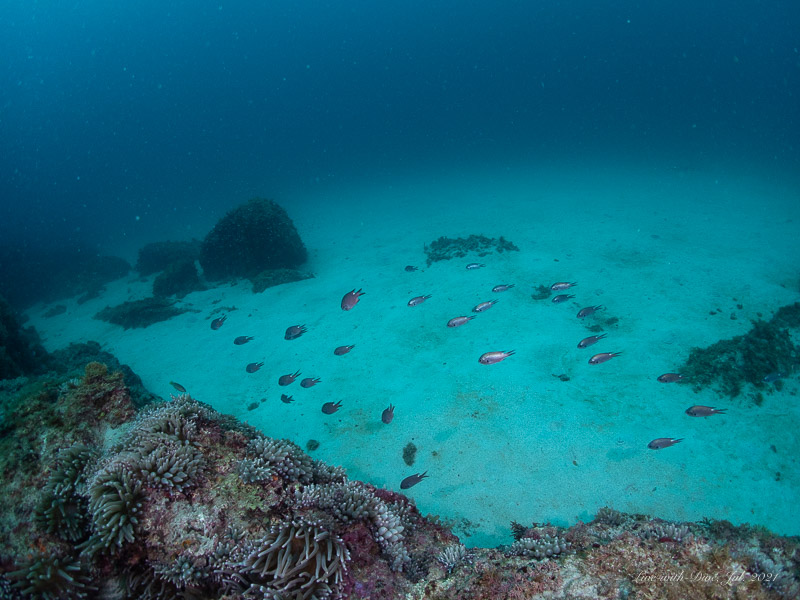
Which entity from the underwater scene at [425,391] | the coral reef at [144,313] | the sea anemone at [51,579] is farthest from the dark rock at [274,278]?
the sea anemone at [51,579]

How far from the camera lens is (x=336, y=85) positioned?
15662cm

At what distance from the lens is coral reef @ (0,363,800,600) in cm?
266

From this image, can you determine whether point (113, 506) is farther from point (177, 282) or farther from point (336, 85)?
point (336, 85)

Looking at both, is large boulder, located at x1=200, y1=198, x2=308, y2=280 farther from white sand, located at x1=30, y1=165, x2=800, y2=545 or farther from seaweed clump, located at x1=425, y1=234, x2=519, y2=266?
seaweed clump, located at x1=425, y1=234, x2=519, y2=266

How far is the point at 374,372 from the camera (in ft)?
33.2

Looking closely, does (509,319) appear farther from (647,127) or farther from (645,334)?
(647,127)

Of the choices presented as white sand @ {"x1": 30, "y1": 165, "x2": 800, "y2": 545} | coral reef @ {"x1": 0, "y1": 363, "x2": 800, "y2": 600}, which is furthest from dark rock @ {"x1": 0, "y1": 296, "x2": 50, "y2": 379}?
coral reef @ {"x1": 0, "y1": 363, "x2": 800, "y2": 600}

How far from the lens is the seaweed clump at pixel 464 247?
18.6 metres

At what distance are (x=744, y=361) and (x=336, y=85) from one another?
591 feet

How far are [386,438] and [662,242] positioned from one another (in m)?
18.8

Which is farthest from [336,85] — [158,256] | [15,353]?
[15,353]

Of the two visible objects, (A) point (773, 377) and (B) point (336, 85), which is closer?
(A) point (773, 377)

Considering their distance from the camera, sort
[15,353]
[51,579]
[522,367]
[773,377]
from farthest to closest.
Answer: [15,353], [522,367], [773,377], [51,579]

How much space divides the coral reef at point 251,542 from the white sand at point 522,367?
3322 millimetres
